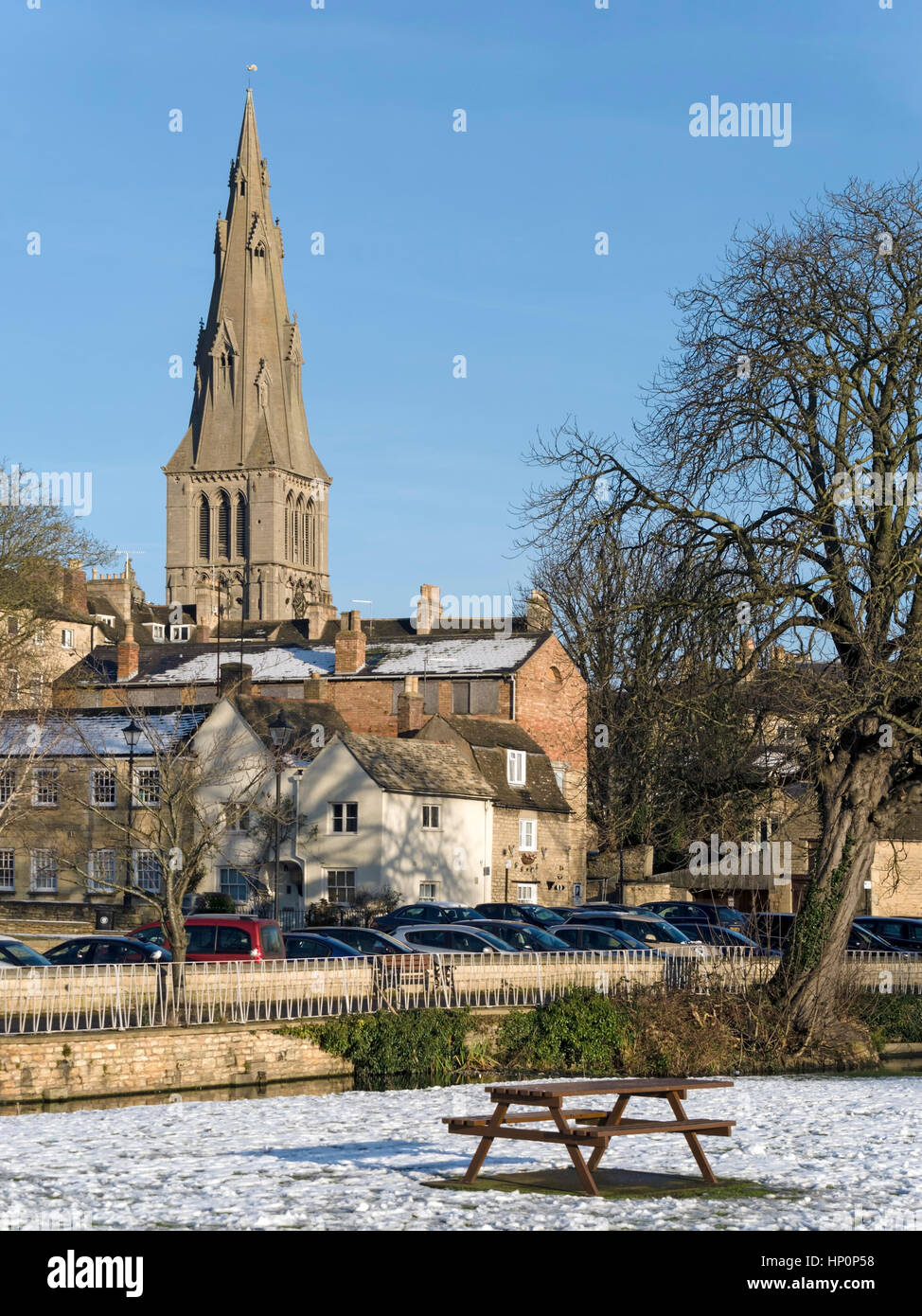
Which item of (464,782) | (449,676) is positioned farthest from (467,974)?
(449,676)

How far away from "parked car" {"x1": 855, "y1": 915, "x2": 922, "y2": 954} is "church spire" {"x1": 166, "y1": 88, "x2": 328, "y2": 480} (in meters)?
119

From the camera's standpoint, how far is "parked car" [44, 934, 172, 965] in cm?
2892

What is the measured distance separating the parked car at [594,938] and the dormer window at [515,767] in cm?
2256

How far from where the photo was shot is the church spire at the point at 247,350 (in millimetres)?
150875

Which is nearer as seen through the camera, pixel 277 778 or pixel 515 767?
pixel 277 778

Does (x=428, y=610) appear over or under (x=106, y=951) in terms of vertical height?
over

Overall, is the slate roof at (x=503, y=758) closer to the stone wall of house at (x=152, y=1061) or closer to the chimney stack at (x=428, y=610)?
the chimney stack at (x=428, y=610)

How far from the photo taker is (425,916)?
41.0 metres

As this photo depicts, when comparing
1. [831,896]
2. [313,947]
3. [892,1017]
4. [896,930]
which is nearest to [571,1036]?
[831,896]

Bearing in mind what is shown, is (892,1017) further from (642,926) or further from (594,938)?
(642,926)

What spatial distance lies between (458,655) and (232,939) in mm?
38510

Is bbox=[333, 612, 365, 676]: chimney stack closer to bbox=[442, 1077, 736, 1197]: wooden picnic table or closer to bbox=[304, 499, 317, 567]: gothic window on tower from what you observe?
bbox=[442, 1077, 736, 1197]: wooden picnic table

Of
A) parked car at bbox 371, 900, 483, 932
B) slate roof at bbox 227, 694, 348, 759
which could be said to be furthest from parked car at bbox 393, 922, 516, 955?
slate roof at bbox 227, 694, 348, 759
